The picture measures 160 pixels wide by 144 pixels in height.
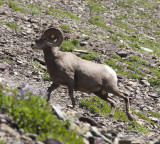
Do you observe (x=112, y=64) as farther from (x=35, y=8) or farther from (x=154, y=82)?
(x=35, y=8)

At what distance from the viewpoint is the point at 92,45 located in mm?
17828

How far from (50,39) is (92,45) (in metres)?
7.49

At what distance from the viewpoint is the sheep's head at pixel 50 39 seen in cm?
1039

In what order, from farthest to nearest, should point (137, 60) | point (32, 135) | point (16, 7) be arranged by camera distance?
point (16, 7) < point (137, 60) < point (32, 135)

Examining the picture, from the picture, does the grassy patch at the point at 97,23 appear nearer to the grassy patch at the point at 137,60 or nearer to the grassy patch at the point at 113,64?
the grassy patch at the point at 137,60

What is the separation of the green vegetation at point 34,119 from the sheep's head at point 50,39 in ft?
15.6

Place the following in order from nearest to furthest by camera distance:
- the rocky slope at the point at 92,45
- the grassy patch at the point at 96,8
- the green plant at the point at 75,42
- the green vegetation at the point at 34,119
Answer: the green vegetation at the point at 34,119 → the rocky slope at the point at 92,45 → the green plant at the point at 75,42 → the grassy patch at the point at 96,8

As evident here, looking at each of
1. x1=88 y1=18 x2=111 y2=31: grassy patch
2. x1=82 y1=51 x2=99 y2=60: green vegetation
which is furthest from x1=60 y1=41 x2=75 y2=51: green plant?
x1=88 y1=18 x2=111 y2=31: grassy patch

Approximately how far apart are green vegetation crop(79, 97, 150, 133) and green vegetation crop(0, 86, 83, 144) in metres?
4.56

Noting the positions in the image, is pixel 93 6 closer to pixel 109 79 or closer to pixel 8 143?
pixel 109 79

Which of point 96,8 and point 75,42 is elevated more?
point 96,8

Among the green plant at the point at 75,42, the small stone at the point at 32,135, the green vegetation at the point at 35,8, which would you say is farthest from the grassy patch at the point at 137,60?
the small stone at the point at 32,135

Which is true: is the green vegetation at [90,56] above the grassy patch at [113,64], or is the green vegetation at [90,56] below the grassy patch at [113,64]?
above

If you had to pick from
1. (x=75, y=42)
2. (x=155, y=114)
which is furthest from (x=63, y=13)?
(x=155, y=114)
